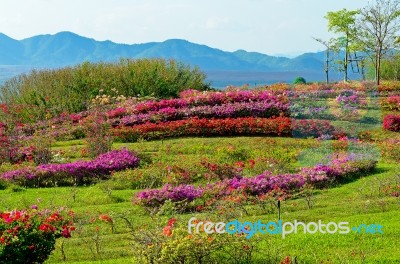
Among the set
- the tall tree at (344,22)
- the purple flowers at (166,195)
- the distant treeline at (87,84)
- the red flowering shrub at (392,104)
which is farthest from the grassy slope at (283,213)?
the tall tree at (344,22)

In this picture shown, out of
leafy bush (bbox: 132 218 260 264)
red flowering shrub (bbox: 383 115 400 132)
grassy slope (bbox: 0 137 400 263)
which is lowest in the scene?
grassy slope (bbox: 0 137 400 263)

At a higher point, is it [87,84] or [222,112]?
[87,84]

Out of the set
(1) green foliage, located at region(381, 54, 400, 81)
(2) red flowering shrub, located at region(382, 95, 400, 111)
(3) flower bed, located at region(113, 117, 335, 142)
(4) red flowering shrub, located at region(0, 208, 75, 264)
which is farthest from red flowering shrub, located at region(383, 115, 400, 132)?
(1) green foliage, located at region(381, 54, 400, 81)

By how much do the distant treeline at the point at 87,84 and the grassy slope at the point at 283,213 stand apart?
388 inches

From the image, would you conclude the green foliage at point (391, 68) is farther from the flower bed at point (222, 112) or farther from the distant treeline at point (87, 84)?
the flower bed at point (222, 112)

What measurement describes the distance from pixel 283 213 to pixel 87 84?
1870cm

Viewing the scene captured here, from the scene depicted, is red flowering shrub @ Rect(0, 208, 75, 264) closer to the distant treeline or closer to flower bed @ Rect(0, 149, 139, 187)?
flower bed @ Rect(0, 149, 139, 187)

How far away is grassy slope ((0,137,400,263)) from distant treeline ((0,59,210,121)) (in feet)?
32.4

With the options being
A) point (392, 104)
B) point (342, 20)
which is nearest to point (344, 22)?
point (342, 20)

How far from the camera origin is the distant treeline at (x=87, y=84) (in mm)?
25898

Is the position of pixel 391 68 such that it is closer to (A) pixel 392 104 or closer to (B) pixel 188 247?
(A) pixel 392 104

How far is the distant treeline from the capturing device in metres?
25.9

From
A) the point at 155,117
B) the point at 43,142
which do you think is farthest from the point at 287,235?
the point at 155,117

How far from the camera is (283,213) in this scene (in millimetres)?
10352
